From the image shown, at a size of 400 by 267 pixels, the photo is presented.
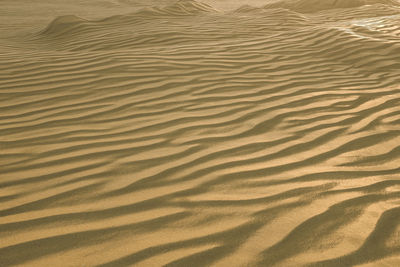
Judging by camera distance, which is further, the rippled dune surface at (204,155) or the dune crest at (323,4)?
the dune crest at (323,4)

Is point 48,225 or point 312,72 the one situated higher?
point 312,72

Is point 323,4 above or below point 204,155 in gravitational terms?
above

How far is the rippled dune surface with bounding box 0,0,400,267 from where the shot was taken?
1.71 m

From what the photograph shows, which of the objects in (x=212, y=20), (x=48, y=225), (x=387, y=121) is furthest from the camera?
(x=212, y=20)

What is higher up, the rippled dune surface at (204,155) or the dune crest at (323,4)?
the dune crest at (323,4)

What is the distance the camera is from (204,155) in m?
2.45

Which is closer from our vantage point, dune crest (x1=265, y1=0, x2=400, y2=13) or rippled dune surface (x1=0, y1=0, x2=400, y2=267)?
rippled dune surface (x1=0, y1=0, x2=400, y2=267)

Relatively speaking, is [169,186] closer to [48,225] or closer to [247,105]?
[48,225]

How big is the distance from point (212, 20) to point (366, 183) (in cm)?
498

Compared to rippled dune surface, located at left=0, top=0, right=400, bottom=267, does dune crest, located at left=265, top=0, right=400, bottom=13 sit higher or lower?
higher

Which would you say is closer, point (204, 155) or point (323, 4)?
point (204, 155)

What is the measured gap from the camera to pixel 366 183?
2217 mm

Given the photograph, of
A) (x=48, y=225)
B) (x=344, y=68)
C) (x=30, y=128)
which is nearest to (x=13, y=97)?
(x=30, y=128)

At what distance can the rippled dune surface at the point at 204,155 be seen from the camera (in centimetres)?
171
